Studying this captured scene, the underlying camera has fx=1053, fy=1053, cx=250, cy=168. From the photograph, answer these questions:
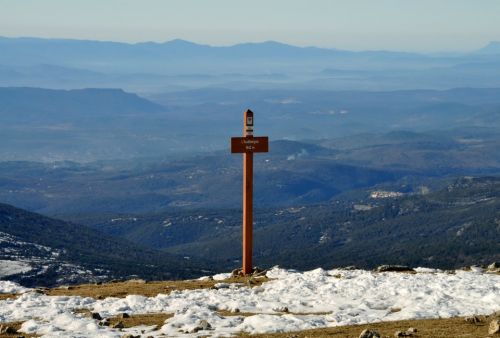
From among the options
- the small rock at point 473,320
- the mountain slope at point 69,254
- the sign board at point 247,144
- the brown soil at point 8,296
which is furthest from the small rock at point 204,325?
the mountain slope at point 69,254

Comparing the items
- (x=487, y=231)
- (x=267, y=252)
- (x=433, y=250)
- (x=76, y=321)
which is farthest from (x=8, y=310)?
(x=267, y=252)

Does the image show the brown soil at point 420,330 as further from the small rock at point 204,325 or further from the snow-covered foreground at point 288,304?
the small rock at point 204,325

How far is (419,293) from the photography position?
36000 millimetres

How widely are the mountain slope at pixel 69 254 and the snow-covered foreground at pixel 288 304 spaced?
57704 mm

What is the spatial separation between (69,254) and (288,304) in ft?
314

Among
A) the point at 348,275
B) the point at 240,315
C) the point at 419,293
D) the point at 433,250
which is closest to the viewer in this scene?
the point at 240,315

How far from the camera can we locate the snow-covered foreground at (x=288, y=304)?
31.7 meters

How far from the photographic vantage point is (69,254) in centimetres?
12812

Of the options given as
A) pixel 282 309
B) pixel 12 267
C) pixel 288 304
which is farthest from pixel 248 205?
pixel 12 267

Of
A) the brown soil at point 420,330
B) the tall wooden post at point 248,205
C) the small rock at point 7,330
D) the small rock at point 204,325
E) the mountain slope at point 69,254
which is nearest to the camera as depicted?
the brown soil at point 420,330

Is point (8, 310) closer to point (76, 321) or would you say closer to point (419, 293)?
point (76, 321)

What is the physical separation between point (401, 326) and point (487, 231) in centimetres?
12729

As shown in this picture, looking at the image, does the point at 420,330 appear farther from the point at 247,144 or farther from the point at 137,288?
the point at 247,144

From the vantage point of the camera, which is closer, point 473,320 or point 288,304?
point 473,320
